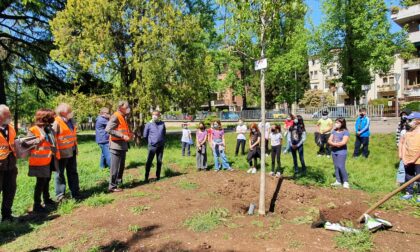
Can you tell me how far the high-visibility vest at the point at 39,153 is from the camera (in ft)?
19.6

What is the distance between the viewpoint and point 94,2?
46.4 ft

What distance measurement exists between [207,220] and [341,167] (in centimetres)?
404

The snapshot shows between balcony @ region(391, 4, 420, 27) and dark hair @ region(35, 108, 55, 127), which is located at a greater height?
balcony @ region(391, 4, 420, 27)

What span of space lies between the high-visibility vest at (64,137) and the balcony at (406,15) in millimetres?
40901

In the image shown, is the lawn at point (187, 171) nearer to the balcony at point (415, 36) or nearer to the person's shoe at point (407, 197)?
the person's shoe at point (407, 197)

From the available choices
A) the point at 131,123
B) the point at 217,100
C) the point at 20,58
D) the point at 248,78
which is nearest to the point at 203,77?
the point at 131,123

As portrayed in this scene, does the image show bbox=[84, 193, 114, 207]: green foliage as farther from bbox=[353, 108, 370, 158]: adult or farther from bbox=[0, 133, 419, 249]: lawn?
bbox=[353, 108, 370, 158]: adult

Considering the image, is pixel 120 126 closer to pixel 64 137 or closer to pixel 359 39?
pixel 64 137

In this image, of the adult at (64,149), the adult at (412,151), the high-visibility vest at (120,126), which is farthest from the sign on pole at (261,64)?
the adult at (64,149)

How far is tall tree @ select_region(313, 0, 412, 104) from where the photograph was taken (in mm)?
26859

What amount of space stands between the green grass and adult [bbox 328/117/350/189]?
136 inches

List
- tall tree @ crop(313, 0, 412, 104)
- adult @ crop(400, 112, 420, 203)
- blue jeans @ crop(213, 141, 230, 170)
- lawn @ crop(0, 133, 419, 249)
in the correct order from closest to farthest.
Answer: lawn @ crop(0, 133, 419, 249) < adult @ crop(400, 112, 420, 203) < blue jeans @ crop(213, 141, 230, 170) < tall tree @ crop(313, 0, 412, 104)

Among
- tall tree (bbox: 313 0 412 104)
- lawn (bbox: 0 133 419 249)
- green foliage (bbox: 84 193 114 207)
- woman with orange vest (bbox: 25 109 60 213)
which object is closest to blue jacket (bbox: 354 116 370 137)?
lawn (bbox: 0 133 419 249)

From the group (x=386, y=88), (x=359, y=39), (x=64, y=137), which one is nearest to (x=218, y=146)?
(x=64, y=137)
